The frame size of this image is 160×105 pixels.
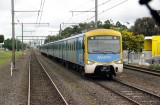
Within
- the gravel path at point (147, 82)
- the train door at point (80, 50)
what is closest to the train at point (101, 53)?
the train door at point (80, 50)

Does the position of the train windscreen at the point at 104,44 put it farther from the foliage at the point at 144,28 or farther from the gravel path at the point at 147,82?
the foliage at the point at 144,28

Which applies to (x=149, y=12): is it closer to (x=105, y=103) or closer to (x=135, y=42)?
(x=105, y=103)

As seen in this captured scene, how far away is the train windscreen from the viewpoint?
19.7 m

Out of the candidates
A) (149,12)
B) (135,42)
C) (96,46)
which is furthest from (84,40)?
(135,42)

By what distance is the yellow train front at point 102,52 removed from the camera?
756 inches

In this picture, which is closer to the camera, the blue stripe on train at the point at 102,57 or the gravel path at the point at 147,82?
the gravel path at the point at 147,82

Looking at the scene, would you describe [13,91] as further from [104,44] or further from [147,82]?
[147,82]

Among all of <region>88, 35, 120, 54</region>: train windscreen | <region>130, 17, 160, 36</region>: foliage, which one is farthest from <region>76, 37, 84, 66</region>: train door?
<region>130, 17, 160, 36</region>: foliage

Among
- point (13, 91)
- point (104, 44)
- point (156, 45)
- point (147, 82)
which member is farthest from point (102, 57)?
point (156, 45)

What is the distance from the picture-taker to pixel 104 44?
1984cm

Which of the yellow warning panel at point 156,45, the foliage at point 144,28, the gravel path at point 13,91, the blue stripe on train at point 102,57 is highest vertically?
the foliage at point 144,28

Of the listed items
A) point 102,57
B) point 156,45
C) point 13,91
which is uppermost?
point 156,45

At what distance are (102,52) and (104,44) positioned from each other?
55 cm

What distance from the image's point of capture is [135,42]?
1683 inches
